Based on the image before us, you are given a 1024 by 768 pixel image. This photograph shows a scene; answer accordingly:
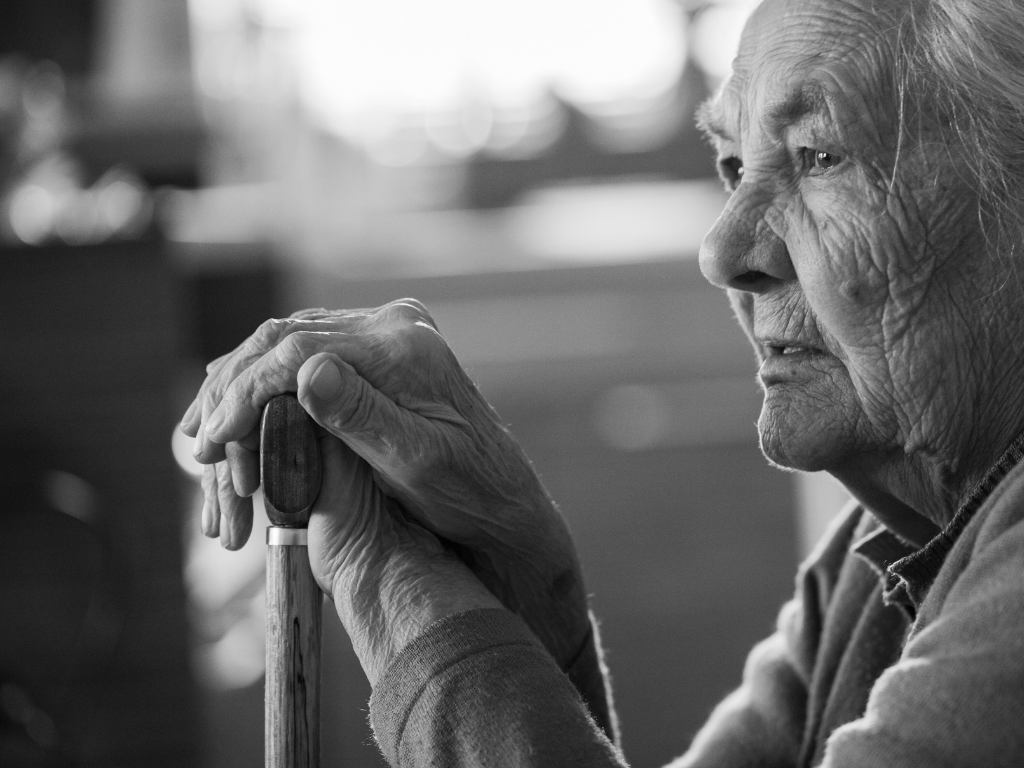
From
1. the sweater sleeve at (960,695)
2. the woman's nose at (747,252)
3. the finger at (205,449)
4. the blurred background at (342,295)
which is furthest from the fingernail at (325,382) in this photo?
the blurred background at (342,295)

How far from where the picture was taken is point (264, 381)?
0.89 m

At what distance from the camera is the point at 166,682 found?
8.57ft

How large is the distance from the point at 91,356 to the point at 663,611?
12.0 feet

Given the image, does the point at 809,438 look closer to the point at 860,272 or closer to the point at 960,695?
the point at 860,272

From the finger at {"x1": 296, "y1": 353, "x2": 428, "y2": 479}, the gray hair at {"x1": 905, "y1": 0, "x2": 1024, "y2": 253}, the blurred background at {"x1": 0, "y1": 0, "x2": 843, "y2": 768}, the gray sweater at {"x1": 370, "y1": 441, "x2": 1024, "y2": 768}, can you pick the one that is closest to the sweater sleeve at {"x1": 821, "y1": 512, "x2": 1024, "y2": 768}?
the gray sweater at {"x1": 370, "y1": 441, "x2": 1024, "y2": 768}

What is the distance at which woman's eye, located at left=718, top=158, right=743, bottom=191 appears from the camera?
103 centimetres

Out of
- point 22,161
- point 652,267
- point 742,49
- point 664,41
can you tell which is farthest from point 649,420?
point 742,49

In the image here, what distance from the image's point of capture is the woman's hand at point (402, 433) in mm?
883

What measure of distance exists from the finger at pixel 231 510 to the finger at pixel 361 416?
0.12 m

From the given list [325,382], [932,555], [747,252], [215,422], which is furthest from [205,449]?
[932,555]

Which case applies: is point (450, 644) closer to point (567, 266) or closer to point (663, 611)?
point (663, 611)

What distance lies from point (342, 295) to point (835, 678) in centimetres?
501

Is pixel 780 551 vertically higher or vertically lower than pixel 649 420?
lower

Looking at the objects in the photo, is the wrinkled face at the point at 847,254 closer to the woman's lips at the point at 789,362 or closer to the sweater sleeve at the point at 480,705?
the woman's lips at the point at 789,362
